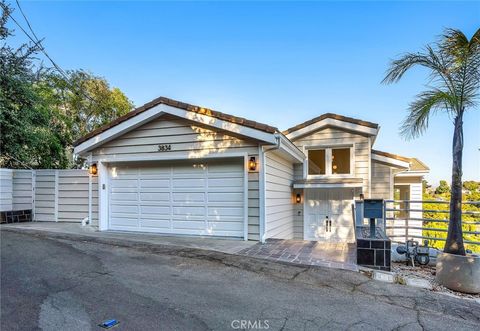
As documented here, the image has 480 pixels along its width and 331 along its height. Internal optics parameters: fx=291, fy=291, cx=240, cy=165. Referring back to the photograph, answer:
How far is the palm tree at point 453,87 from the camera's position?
4754 millimetres

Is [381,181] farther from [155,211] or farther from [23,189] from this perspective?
[23,189]

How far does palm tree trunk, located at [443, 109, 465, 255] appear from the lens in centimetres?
469

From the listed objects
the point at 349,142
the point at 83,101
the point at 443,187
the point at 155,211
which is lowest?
the point at 155,211

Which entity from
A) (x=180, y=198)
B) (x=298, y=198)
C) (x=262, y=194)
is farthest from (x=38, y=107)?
(x=298, y=198)

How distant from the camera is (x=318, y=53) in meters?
11.8

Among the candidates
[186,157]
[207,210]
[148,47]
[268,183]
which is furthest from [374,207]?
[148,47]

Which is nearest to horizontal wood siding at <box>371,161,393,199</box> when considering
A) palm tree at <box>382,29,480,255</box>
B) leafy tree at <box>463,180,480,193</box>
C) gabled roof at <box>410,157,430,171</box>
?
gabled roof at <box>410,157,430,171</box>

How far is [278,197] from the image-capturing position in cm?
854

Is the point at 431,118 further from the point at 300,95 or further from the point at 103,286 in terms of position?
the point at 300,95

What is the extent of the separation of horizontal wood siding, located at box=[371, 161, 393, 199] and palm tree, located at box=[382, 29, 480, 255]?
498cm

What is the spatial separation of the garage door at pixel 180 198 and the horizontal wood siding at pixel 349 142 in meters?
3.80

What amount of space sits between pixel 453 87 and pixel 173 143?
6.20 m

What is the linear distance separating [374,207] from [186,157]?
15.3 feet

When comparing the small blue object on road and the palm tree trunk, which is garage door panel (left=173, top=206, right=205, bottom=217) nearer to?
the small blue object on road
